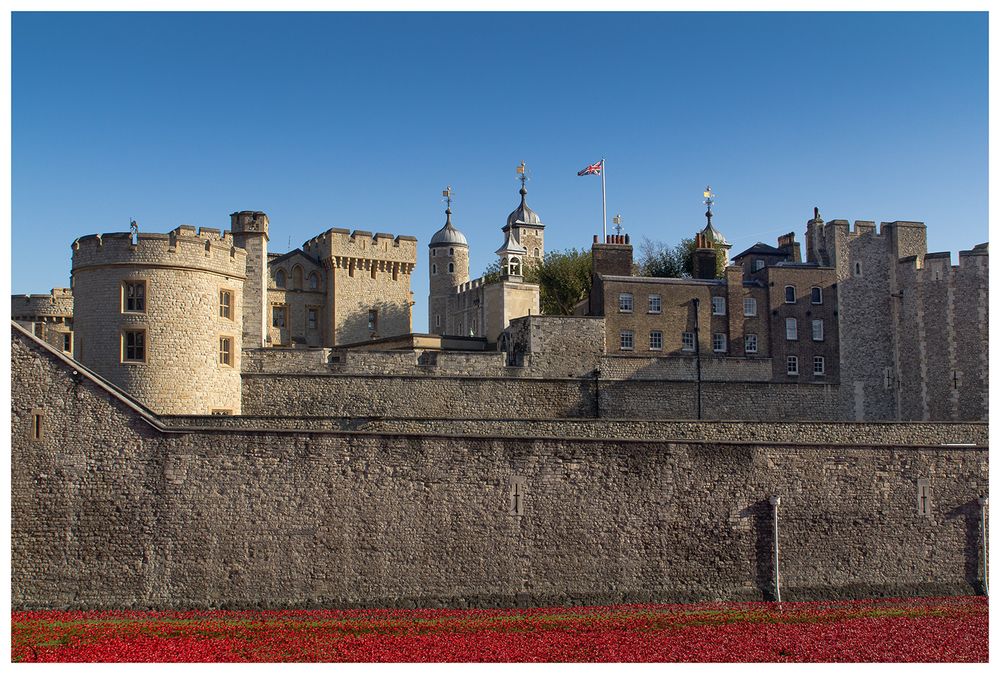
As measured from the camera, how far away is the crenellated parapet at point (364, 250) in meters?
53.1

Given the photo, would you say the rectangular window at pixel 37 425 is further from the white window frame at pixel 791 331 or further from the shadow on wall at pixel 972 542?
the white window frame at pixel 791 331

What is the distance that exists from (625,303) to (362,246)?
16.1 m

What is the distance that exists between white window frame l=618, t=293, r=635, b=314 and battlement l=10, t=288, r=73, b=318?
900 inches

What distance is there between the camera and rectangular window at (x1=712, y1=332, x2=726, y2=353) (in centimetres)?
4406

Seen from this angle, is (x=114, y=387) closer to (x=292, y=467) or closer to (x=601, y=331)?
(x=292, y=467)

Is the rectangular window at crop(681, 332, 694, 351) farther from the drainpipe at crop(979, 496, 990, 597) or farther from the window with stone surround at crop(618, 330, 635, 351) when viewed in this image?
the drainpipe at crop(979, 496, 990, 597)

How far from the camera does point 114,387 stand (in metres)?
26.7

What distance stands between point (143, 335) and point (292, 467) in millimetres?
5667

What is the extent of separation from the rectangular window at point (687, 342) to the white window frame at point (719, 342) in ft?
3.22

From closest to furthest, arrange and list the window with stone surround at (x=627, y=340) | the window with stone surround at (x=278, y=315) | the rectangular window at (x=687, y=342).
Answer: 1. the window with stone surround at (x=627, y=340)
2. the rectangular window at (x=687, y=342)
3. the window with stone surround at (x=278, y=315)

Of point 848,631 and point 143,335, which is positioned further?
point 143,335

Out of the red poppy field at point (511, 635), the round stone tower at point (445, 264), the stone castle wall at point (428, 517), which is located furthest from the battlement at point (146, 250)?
the round stone tower at point (445, 264)

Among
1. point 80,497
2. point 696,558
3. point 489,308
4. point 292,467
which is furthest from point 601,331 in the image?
point 80,497

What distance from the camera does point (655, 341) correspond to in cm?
4322
